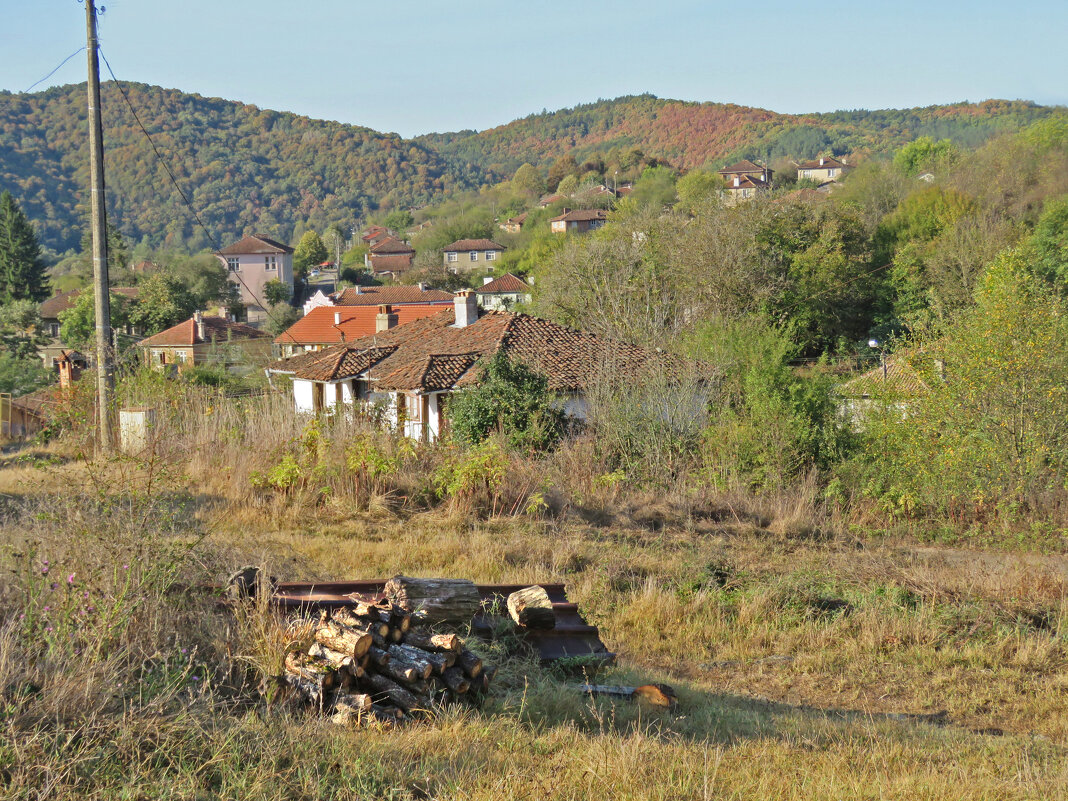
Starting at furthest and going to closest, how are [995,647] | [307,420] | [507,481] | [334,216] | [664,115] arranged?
[664,115] < [334,216] < [307,420] < [507,481] < [995,647]

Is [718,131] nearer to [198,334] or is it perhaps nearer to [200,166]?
[200,166]

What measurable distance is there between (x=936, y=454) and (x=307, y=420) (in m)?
11.5

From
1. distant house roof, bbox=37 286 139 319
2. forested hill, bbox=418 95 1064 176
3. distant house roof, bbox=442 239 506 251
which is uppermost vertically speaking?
forested hill, bbox=418 95 1064 176

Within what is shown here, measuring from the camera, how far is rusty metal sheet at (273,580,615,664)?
6160 mm

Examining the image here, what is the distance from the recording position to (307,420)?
48.5 feet

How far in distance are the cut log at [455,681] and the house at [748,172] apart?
113 m

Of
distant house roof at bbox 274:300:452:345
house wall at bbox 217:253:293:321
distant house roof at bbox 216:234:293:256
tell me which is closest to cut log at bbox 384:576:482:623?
distant house roof at bbox 274:300:452:345

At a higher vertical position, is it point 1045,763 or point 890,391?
point 890,391

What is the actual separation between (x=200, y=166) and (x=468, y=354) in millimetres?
136092

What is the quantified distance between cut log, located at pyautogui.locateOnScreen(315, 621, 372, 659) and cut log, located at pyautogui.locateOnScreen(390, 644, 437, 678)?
19 centimetres

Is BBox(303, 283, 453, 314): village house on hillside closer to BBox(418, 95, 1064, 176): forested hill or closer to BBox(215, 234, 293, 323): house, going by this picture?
BBox(215, 234, 293, 323): house

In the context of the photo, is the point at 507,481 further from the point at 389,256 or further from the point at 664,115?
the point at 664,115

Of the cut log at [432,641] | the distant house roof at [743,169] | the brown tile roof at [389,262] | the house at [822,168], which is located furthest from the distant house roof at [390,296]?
the house at [822,168]

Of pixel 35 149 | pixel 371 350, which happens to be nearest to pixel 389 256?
pixel 35 149
